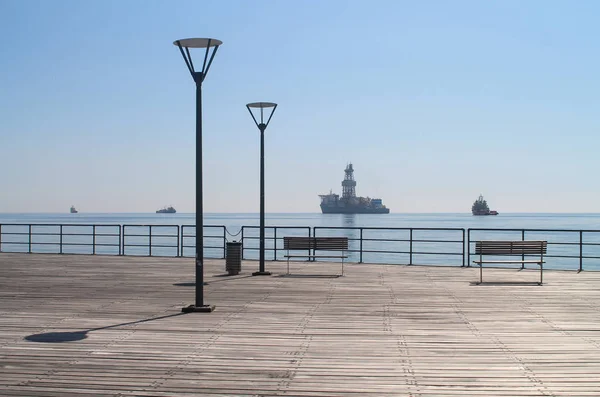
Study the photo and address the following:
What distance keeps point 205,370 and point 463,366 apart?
7.56ft

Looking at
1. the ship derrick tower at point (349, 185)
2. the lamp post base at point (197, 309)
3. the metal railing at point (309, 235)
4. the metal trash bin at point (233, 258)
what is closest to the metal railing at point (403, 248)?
the metal railing at point (309, 235)

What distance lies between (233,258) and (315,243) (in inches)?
76.5

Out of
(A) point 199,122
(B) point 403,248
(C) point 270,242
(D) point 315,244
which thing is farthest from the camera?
(C) point 270,242

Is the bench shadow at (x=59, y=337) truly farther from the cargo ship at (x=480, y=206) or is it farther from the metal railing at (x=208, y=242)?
the cargo ship at (x=480, y=206)

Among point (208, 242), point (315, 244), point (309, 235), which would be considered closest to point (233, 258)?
point (309, 235)

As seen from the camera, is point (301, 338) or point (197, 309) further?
point (197, 309)

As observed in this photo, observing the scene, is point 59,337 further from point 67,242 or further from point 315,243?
point 67,242

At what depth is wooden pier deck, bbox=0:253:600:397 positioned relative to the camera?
548 cm

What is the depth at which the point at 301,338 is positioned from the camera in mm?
7320

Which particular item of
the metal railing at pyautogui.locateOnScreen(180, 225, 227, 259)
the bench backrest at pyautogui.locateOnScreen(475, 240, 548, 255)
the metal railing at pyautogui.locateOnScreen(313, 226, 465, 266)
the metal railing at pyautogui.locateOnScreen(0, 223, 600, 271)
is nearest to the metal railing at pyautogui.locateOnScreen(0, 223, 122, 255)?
the metal railing at pyautogui.locateOnScreen(0, 223, 600, 271)

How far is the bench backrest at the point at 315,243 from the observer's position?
15000 mm

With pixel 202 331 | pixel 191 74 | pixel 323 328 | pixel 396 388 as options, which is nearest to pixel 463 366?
pixel 396 388

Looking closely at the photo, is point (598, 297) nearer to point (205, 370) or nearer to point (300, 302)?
point (300, 302)

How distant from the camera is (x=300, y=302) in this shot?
33.2ft
